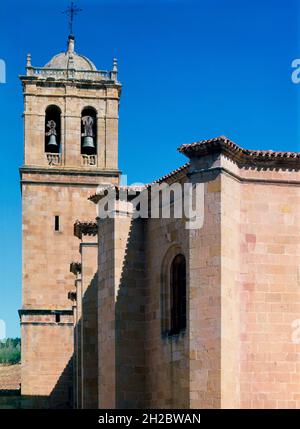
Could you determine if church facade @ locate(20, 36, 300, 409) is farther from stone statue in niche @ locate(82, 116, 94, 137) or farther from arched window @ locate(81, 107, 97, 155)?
stone statue in niche @ locate(82, 116, 94, 137)

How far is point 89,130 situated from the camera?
42.0m

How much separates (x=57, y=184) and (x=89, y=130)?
2816mm

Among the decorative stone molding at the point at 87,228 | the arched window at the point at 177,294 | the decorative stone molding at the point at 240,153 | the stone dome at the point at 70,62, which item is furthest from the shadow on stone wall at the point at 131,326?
the stone dome at the point at 70,62

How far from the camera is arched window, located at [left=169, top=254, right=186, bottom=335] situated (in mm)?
22052

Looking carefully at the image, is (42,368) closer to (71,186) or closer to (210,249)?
(71,186)

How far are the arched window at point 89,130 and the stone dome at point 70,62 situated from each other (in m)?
2.01

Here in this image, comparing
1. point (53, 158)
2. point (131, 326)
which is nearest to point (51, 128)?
point (53, 158)

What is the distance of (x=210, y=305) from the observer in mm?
19828

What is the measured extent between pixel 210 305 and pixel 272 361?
196 cm

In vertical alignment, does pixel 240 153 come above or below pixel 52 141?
below

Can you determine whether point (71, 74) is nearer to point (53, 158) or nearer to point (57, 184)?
point (53, 158)

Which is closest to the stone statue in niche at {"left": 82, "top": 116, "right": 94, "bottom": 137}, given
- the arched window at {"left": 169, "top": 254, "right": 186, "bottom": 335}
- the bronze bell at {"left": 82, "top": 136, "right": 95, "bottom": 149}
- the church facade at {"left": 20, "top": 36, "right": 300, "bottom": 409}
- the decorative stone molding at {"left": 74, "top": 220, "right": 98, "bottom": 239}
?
the bronze bell at {"left": 82, "top": 136, "right": 95, "bottom": 149}

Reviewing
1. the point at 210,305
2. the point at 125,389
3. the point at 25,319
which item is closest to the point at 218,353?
the point at 210,305

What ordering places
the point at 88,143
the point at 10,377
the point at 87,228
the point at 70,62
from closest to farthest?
1. the point at 87,228
2. the point at 88,143
3. the point at 70,62
4. the point at 10,377
